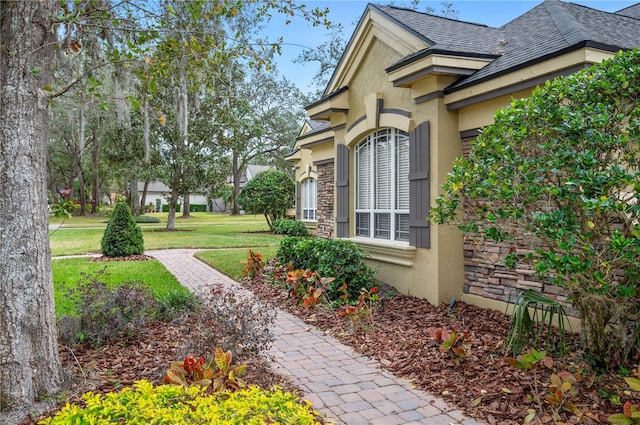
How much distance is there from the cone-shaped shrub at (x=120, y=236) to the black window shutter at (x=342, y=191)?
623cm

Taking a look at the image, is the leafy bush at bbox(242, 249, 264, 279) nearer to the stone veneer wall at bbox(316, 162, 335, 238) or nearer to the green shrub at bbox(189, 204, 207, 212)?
the stone veneer wall at bbox(316, 162, 335, 238)

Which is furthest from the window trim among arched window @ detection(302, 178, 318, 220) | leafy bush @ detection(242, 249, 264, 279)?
leafy bush @ detection(242, 249, 264, 279)

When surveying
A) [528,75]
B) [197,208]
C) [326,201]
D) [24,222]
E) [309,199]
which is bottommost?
[197,208]

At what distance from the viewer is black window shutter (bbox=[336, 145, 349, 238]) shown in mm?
→ 8648

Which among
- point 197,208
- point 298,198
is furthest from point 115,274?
point 197,208

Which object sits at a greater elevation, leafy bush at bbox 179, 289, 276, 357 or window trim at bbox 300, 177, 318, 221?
window trim at bbox 300, 177, 318, 221

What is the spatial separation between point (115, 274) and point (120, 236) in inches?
120

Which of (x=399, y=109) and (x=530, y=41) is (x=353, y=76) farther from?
(x=530, y=41)

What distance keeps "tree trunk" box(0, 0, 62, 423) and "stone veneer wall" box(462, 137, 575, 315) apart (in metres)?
4.37

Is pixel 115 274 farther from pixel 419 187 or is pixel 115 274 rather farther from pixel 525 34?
pixel 525 34

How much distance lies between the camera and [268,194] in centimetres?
2022

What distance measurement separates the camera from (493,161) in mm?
4223

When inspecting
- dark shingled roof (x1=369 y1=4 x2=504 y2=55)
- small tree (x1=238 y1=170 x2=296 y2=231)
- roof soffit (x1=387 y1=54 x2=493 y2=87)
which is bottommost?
small tree (x1=238 y1=170 x2=296 y2=231)

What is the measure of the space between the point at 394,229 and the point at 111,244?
8.11 m
